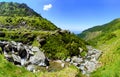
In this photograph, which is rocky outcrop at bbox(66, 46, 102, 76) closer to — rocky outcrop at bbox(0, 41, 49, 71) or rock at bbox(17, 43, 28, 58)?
rocky outcrop at bbox(0, 41, 49, 71)

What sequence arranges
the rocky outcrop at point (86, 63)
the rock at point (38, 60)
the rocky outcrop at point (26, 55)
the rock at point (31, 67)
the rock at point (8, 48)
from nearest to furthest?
the rocky outcrop at point (86, 63), the rock at point (31, 67), the rocky outcrop at point (26, 55), the rock at point (38, 60), the rock at point (8, 48)

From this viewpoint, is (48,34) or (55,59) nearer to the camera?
(55,59)

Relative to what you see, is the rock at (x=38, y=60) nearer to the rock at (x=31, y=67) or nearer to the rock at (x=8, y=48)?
the rock at (x=31, y=67)

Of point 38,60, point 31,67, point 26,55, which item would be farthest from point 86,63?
point 26,55

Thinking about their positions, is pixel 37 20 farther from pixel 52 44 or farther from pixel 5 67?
pixel 5 67

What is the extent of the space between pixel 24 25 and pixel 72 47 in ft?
212

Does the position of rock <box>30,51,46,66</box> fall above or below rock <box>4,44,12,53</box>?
below

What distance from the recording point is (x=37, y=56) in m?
92.4

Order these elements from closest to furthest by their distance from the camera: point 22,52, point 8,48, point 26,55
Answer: point 8,48 < point 26,55 < point 22,52

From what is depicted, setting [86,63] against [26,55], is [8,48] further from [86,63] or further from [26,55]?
[86,63]

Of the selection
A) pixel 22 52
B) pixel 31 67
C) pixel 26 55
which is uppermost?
pixel 22 52

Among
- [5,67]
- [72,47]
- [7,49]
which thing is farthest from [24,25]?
[5,67]

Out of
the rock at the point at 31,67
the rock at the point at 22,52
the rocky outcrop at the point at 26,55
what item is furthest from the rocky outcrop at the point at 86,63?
the rock at the point at 22,52

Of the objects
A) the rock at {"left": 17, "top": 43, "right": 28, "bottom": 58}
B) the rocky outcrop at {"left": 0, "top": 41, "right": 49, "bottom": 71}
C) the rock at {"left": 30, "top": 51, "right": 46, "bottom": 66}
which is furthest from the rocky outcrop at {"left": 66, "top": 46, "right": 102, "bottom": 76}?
the rock at {"left": 17, "top": 43, "right": 28, "bottom": 58}
